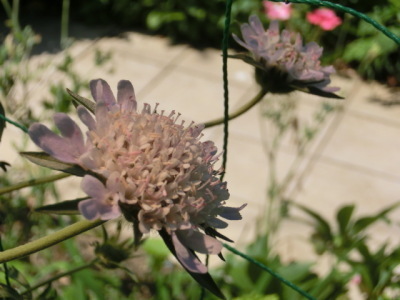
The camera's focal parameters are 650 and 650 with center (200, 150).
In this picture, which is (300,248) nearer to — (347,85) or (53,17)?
(347,85)

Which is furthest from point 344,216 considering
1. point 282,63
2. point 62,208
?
point 62,208

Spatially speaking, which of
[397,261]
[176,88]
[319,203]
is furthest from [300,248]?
[176,88]

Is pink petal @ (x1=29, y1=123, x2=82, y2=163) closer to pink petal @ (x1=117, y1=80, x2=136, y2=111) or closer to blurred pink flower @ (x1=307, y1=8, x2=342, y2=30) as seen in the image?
pink petal @ (x1=117, y1=80, x2=136, y2=111)

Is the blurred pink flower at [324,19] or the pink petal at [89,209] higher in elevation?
the pink petal at [89,209]

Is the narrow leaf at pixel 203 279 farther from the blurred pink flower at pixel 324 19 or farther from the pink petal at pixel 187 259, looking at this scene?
the blurred pink flower at pixel 324 19

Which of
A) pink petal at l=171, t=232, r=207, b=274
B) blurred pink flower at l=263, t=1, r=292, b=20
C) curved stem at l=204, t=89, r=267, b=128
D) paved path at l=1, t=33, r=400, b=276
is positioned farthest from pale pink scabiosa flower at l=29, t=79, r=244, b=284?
blurred pink flower at l=263, t=1, r=292, b=20

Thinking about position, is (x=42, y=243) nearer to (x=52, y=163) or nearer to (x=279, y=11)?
(x=52, y=163)

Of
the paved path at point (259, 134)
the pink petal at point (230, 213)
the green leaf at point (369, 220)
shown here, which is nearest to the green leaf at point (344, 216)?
the green leaf at point (369, 220)
